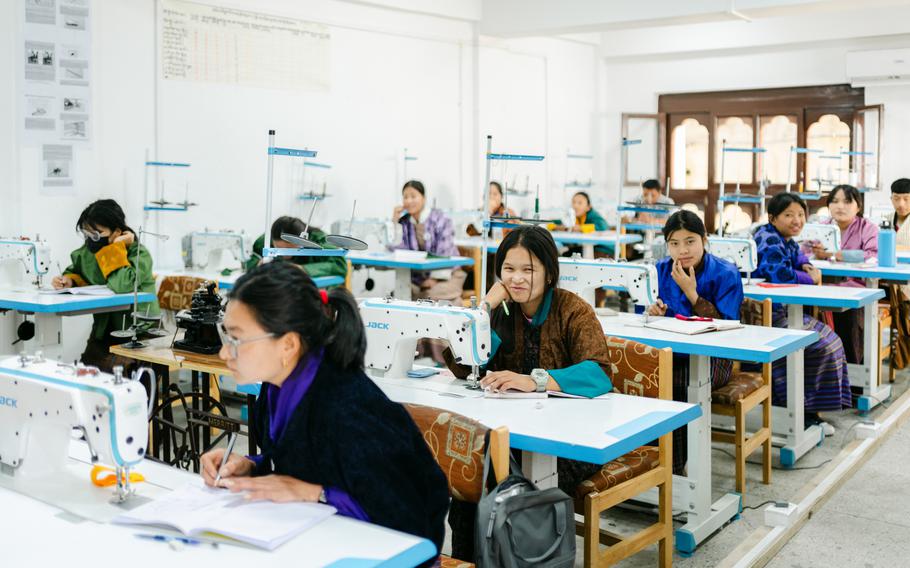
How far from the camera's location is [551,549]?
1982 mm

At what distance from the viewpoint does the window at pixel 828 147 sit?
9078 millimetres

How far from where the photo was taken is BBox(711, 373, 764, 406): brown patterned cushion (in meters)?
3.51

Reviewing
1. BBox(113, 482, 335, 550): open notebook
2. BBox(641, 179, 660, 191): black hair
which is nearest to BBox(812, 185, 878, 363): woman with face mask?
BBox(641, 179, 660, 191): black hair

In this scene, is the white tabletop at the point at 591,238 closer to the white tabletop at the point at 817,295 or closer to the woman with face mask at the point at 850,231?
the woman with face mask at the point at 850,231

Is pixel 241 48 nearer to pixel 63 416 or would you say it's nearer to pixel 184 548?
pixel 63 416

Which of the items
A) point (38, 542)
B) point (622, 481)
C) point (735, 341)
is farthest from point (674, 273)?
point (38, 542)

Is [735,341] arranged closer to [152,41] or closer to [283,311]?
[283,311]

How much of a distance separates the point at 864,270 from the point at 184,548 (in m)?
4.47

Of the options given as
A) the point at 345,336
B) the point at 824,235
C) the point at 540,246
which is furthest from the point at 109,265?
the point at 824,235

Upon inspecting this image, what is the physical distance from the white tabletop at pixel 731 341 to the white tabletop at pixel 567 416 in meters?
0.70

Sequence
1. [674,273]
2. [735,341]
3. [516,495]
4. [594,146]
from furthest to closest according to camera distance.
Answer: [594,146] → [674,273] → [735,341] → [516,495]

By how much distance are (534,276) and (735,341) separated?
2.82ft

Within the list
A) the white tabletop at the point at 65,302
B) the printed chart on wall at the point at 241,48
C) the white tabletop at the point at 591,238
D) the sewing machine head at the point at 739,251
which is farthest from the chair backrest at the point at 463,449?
the white tabletop at the point at 591,238

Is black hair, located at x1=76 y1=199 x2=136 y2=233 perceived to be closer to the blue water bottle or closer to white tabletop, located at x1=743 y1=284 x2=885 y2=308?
white tabletop, located at x1=743 y1=284 x2=885 y2=308
